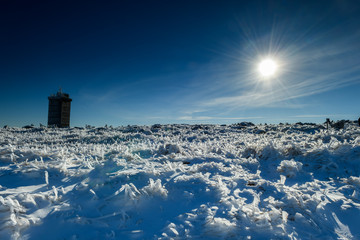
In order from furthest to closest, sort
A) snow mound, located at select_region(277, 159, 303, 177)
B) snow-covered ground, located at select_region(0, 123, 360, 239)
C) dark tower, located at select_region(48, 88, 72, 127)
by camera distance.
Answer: dark tower, located at select_region(48, 88, 72, 127) < snow mound, located at select_region(277, 159, 303, 177) < snow-covered ground, located at select_region(0, 123, 360, 239)

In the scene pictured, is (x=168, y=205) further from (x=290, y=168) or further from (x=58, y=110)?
(x=58, y=110)

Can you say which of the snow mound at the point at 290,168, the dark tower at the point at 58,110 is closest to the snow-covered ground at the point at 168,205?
the snow mound at the point at 290,168

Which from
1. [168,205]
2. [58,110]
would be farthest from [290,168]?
[58,110]

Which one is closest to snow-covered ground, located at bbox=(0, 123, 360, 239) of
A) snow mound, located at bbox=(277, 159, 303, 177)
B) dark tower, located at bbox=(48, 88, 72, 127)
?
snow mound, located at bbox=(277, 159, 303, 177)

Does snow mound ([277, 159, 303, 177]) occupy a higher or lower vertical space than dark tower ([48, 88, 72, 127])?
lower

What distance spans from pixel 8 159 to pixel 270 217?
14.0 ft

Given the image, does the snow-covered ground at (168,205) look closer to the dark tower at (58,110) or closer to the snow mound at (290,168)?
the snow mound at (290,168)

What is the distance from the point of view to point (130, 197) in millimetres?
1973

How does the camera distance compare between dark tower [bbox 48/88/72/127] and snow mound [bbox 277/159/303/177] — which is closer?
snow mound [bbox 277/159/303/177]

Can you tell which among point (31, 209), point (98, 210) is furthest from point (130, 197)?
point (31, 209)

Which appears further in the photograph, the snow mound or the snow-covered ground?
the snow mound

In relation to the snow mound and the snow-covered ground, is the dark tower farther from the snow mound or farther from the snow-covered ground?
the snow mound

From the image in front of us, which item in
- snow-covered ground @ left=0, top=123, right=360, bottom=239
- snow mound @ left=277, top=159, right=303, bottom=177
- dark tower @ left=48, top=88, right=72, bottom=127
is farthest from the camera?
dark tower @ left=48, top=88, right=72, bottom=127

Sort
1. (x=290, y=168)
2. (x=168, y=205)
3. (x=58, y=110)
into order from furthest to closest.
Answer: (x=58, y=110), (x=290, y=168), (x=168, y=205)
